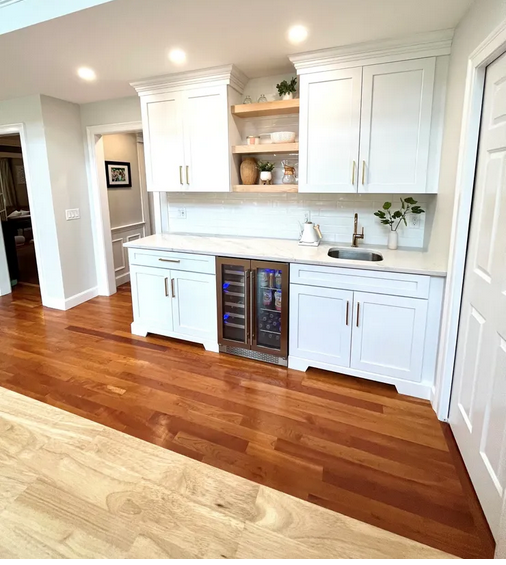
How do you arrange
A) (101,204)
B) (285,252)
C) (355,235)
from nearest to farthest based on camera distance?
(285,252) → (355,235) → (101,204)

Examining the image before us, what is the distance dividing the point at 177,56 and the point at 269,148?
3.16ft

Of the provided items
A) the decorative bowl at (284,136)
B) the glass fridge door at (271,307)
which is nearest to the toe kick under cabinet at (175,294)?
the glass fridge door at (271,307)

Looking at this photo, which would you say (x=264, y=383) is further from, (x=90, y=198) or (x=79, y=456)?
(x=90, y=198)

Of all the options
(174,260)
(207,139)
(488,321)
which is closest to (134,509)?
(488,321)

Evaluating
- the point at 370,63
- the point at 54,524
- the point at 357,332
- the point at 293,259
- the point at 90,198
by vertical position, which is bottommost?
the point at 54,524

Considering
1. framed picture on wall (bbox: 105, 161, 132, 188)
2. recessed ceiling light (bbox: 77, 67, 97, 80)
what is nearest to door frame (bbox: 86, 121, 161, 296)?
framed picture on wall (bbox: 105, 161, 132, 188)

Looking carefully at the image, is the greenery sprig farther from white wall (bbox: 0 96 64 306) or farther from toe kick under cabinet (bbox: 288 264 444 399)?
white wall (bbox: 0 96 64 306)

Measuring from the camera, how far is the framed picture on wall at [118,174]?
15.6 feet

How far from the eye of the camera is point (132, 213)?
5.35 m

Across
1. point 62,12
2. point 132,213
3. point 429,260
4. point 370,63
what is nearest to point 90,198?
point 132,213

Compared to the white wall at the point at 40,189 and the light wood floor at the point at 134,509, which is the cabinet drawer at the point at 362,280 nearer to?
the light wood floor at the point at 134,509

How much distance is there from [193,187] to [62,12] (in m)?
1.51

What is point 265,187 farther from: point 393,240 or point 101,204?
point 101,204

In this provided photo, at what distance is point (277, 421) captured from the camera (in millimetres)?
2281
